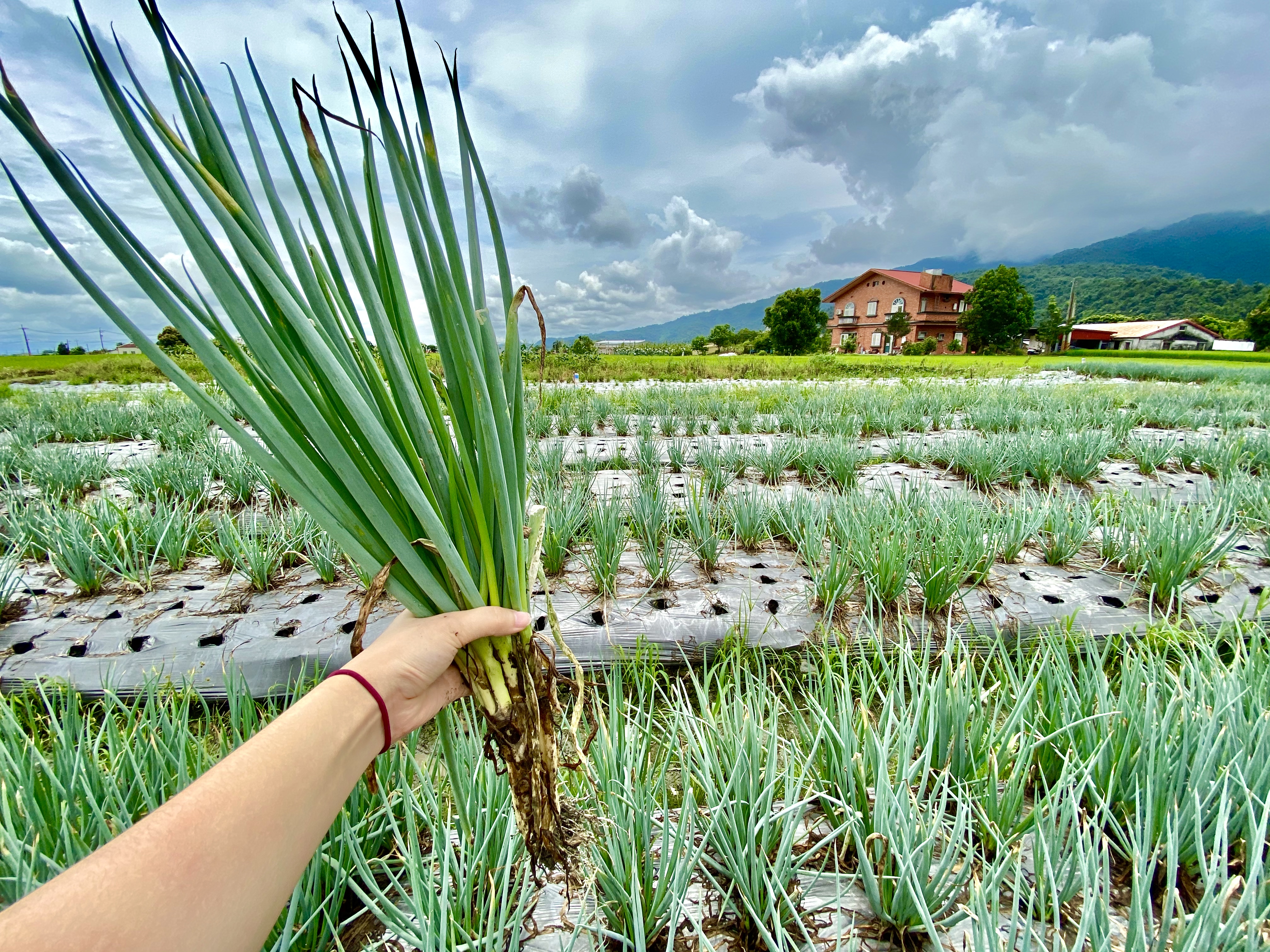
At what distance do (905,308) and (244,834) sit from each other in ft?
140

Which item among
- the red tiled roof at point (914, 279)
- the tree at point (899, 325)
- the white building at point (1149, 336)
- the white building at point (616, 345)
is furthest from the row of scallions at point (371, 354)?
the white building at point (1149, 336)

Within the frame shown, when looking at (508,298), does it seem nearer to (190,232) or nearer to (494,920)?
(190,232)

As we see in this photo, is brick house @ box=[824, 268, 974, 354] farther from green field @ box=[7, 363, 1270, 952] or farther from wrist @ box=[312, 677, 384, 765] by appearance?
wrist @ box=[312, 677, 384, 765]

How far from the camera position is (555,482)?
2.61 m

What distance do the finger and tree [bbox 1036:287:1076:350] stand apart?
46079mm

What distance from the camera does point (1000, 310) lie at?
98.8ft

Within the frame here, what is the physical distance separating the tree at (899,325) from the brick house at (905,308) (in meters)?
0.48

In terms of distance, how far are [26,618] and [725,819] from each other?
2253mm

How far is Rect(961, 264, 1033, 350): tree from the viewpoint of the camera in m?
30.1

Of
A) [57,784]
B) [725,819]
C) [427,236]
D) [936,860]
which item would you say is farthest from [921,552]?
[57,784]

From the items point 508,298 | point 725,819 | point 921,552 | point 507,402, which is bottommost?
point 725,819

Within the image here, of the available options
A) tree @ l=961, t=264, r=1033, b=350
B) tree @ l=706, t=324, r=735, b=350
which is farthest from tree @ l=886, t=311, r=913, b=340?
tree @ l=706, t=324, r=735, b=350

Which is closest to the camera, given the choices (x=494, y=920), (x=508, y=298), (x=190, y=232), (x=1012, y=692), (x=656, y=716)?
(x=190, y=232)

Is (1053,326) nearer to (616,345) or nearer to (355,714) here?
(616,345)
